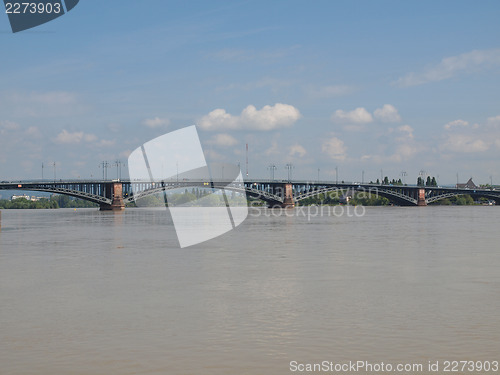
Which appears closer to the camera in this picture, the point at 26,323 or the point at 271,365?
the point at 271,365

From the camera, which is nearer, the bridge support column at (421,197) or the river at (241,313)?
the river at (241,313)

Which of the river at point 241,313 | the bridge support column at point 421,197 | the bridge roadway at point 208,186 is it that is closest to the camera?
the river at point 241,313

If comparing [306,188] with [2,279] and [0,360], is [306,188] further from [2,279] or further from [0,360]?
[0,360]

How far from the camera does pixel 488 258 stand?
90.3 feet

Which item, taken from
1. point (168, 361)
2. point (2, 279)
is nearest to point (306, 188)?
point (2, 279)

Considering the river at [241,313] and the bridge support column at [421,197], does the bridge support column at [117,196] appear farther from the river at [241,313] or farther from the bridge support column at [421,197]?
the river at [241,313]

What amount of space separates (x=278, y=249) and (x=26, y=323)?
2161cm

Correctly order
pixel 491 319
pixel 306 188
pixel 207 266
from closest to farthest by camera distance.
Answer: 1. pixel 491 319
2. pixel 207 266
3. pixel 306 188

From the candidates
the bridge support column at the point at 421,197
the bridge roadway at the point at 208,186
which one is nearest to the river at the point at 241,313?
the bridge roadway at the point at 208,186

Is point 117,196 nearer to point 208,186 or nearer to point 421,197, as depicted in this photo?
point 208,186

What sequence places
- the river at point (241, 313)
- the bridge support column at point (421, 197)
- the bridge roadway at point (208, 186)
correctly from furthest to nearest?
the bridge support column at point (421, 197) < the bridge roadway at point (208, 186) < the river at point (241, 313)

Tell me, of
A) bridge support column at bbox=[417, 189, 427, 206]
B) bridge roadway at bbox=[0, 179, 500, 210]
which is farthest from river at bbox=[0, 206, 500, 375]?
bridge support column at bbox=[417, 189, 427, 206]

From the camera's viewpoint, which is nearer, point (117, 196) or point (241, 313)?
point (241, 313)

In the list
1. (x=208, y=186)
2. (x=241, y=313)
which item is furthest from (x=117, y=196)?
(x=241, y=313)
